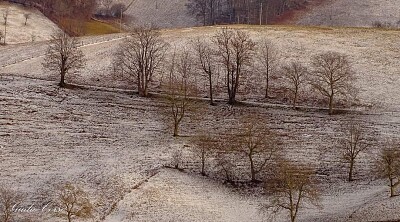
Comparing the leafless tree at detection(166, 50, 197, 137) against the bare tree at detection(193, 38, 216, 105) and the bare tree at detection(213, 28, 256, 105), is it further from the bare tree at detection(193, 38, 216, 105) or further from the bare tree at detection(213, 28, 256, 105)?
the bare tree at detection(213, 28, 256, 105)

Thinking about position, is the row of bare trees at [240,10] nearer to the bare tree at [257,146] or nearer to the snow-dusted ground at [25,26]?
the snow-dusted ground at [25,26]

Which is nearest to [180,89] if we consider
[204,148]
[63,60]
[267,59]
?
[204,148]

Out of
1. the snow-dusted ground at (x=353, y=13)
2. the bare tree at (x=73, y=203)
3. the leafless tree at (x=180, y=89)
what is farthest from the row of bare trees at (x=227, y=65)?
the snow-dusted ground at (x=353, y=13)

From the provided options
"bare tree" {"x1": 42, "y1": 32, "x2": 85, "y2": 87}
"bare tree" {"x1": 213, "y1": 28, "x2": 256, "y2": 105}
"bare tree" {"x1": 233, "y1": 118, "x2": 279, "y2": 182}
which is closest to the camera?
"bare tree" {"x1": 233, "y1": 118, "x2": 279, "y2": 182}

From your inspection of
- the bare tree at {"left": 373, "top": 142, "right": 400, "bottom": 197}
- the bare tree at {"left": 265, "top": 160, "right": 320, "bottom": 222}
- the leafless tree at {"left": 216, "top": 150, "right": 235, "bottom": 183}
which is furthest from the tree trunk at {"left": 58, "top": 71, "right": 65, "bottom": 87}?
the bare tree at {"left": 373, "top": 142, "right": 400, "bottom": 197}

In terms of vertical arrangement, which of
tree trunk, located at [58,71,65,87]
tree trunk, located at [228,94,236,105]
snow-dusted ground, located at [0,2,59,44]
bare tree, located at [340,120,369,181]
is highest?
snow-dusted ground, located at [0,2,59,44]

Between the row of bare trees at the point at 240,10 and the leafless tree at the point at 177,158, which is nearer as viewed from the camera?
the leafless tree at the point at 177,158
